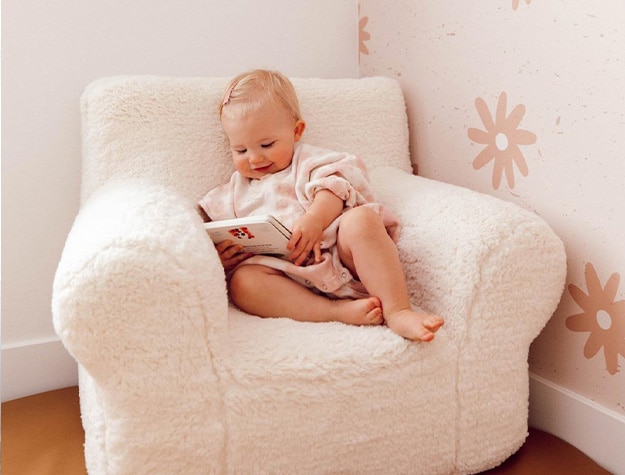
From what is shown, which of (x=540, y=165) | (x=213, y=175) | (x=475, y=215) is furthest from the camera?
(x=213, y=175)

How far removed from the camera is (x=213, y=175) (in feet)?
4.95

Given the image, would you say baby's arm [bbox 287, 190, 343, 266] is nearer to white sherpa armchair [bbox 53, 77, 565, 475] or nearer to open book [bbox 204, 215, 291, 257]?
open book [bbox 204, 215, 291, 257]

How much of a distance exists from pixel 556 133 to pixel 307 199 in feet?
1.64

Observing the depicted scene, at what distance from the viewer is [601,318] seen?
1286 millimetres

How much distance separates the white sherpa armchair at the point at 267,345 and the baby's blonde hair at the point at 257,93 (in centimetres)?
19

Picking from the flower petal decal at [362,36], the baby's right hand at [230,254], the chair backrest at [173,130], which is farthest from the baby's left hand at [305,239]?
the flower petal decal at [362,36]

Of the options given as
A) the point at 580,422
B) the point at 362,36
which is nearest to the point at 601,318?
the point at 580,422

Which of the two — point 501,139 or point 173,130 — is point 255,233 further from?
point 501,139

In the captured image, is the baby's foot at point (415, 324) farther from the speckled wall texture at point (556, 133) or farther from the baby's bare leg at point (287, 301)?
the speckled wall texture at point (556, 133)

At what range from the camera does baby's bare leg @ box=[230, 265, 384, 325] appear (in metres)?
1.19

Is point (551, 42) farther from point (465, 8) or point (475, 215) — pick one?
point (475, 215)

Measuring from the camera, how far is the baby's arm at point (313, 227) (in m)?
1.27

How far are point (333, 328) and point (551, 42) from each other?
0.70m

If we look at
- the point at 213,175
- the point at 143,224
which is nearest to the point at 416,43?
the point at 213,175
